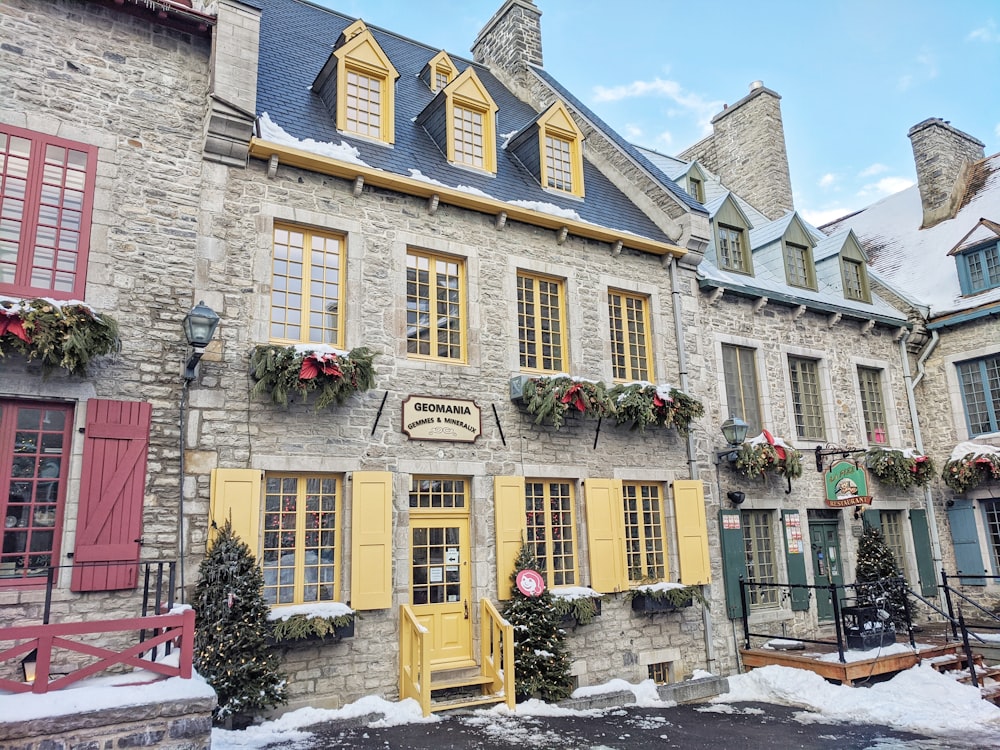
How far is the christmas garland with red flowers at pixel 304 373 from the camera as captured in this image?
7812mm

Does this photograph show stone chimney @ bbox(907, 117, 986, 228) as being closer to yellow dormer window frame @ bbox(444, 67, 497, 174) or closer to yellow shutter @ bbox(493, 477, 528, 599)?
yellow dormer window frame @ bbox(444, 67, 497, 174)

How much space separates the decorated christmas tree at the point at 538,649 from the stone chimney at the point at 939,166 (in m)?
14.5

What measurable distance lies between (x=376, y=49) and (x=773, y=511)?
943 cm

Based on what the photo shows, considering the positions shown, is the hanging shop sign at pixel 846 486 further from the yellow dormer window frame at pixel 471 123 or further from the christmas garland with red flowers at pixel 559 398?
the yellow dormer window frame at pixel 471 123

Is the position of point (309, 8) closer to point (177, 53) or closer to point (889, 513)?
point (177, 53)

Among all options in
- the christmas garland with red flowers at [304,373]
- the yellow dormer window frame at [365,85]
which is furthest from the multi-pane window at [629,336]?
the christmas garland with red flowers at [304,373]

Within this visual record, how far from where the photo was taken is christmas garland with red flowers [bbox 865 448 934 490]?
13.3m

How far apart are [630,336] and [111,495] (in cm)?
737

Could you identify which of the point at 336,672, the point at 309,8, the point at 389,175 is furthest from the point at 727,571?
the point at 309,8

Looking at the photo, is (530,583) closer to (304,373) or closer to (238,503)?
(238,503)

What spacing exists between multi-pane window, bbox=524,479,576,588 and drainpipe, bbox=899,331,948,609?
8.27m

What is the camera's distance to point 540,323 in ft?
34.4

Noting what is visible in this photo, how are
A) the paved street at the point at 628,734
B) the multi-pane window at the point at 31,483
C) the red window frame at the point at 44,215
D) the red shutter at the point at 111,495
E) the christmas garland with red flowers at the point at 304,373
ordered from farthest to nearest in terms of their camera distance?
the christmas garland with red flowers at the point at 304,373 → the red window frame at the point at 44,215 → the paved street at the point at 628,734 → the red shutter at the point at 111,495 → the multi-pane window at the point at 31,483

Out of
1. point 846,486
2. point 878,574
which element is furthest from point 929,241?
point 878,574
